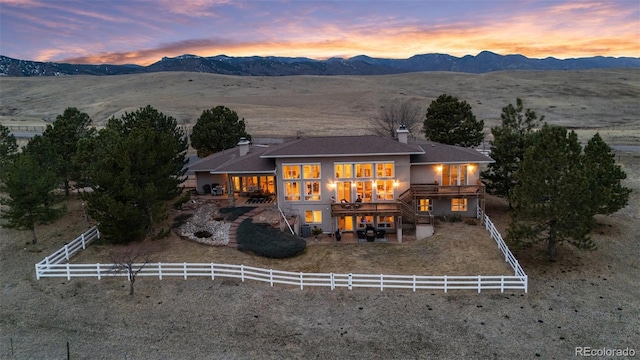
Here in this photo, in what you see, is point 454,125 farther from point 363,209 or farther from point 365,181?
point 363,209

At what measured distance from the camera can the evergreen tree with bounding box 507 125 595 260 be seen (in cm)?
2153

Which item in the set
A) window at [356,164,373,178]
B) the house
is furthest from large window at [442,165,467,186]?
window at [356,164,373,178]

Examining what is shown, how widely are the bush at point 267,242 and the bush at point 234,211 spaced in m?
1.98

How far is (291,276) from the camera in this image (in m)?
21.8

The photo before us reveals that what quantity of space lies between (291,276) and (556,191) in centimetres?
1405

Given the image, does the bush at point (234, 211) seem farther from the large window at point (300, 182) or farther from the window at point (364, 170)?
the window at point (364, 170)

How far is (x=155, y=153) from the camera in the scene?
1034 inches

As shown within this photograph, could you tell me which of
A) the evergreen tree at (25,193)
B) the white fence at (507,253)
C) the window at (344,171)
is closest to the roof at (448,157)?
the white fence at (507,253)

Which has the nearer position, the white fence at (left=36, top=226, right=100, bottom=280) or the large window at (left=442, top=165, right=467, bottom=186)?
the white fence at (left=36, top=226, right=100, bottom=280)

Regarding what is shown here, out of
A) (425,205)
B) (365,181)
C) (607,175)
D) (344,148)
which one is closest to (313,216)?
(365,181)

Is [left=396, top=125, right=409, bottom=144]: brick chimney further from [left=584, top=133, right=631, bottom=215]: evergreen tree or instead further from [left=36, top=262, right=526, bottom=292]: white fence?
[left=36, top=262, right=526, bottom=292]: white fence

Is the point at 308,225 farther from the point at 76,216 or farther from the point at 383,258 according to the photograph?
the point at 76,216

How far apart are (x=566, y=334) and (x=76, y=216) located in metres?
31.5

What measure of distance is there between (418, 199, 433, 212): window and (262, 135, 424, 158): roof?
13.0 feet
